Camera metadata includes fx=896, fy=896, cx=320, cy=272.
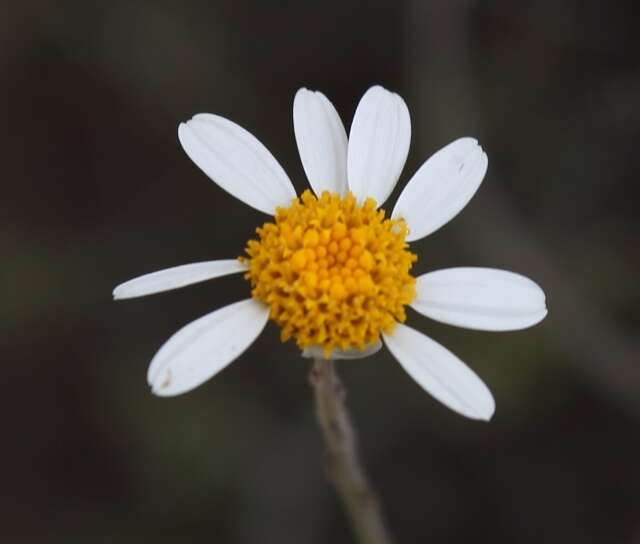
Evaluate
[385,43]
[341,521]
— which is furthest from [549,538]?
[385,43]

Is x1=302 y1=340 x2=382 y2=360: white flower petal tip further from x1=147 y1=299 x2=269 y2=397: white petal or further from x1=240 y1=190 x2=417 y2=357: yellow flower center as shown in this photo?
x1=147 y1=299 x2=269 y2=397: white petal

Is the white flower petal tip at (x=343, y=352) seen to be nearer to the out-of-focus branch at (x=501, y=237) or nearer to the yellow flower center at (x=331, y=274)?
the yellow flower center at (x=331, y=274)

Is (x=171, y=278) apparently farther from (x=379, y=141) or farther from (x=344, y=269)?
(x=379, y=141)

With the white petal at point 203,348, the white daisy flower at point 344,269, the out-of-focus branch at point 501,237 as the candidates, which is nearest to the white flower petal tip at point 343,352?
the white daisy flower at point 344,269

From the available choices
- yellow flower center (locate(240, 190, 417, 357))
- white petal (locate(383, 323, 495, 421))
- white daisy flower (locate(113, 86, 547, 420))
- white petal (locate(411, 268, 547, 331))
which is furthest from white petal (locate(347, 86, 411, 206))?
white petal (locate(383, 323, 495, 421))

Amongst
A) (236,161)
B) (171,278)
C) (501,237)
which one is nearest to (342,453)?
(171,278)

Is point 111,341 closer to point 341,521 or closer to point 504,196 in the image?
point 341,521
